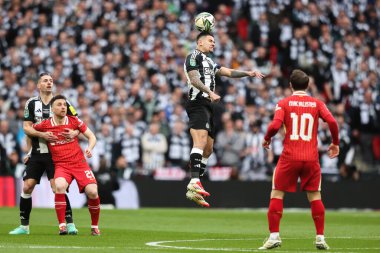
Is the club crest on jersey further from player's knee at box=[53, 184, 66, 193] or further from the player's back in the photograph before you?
the player's back

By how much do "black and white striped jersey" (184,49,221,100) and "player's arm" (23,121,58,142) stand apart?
2.29 meters

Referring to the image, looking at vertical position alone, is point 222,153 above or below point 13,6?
below

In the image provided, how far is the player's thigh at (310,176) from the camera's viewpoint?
13.7 m

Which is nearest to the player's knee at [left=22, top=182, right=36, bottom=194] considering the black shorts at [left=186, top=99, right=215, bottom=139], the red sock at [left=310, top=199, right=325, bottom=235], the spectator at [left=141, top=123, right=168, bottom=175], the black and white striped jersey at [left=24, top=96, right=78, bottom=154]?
the black and white striped jersey at [left=24, top=96, right=78, bottom=154]

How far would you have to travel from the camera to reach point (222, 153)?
29.1m

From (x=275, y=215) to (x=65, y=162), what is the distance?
393 centimetres

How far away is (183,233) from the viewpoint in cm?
1734

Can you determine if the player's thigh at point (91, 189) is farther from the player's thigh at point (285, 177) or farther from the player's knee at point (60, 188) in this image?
the player's thigh at point (285, 177)

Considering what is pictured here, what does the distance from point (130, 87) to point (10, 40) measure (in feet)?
13.3

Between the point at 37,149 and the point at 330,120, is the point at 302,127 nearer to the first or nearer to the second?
the point at 330,120

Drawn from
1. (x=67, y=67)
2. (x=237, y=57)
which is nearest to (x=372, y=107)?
(x=237, y=57)

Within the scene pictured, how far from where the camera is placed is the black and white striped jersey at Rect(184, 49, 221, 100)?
1677cm

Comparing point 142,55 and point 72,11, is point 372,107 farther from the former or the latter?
point 72,11

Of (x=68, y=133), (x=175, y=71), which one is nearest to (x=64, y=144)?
(x=68, y=133)
